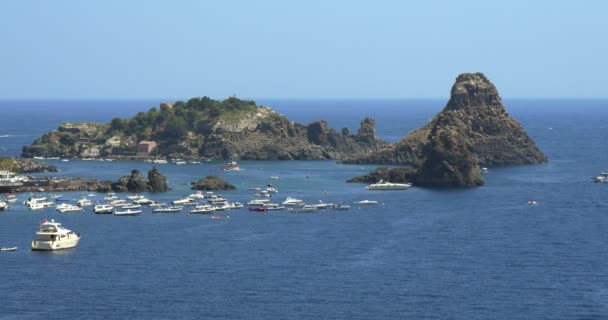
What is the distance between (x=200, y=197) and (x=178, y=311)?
8156 cm

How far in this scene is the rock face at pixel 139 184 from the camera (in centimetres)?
19375

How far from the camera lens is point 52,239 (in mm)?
135250

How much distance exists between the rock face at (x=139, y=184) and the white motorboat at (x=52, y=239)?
56.5 m

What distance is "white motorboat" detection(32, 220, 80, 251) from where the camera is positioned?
443 feet

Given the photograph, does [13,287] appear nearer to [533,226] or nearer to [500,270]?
[500,270]

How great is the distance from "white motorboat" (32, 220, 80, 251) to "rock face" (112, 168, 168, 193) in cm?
5645

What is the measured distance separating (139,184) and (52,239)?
59485 millimetres

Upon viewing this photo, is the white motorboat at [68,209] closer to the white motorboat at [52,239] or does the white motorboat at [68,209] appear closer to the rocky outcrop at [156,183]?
the rocky outcrop at [156,183]

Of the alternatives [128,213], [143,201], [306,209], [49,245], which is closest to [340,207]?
[306,209]

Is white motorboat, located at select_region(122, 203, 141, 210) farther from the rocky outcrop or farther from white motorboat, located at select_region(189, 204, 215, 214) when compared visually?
the rocky outcrop

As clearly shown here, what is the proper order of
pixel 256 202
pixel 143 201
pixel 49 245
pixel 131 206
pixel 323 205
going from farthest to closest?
pixel 143 201 → pixel 256 202 → pixel 323 205 → pixel 131 206 → pixel 49 245

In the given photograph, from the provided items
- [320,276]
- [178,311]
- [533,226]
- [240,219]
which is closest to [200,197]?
[240,219]

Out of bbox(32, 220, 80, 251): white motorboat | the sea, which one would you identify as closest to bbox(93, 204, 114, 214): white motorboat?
the sea

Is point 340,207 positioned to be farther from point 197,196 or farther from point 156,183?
point 156,183
